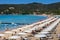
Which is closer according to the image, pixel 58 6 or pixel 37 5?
pixel 58 6

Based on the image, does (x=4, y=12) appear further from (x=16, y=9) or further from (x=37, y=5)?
(x=37, y=5)

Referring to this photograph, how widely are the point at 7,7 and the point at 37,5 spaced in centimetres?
1859

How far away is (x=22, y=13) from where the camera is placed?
133125mm

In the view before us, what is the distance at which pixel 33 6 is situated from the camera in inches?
5128

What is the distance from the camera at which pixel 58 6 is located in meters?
120

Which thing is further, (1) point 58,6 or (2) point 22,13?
(2) point 22,13

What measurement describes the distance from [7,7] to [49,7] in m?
25.3

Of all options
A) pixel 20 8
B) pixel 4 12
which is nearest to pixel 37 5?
pixel 20 8

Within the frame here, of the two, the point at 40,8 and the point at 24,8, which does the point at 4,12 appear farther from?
the point at 40,8

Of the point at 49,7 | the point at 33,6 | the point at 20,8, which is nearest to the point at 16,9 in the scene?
the point at 20,8

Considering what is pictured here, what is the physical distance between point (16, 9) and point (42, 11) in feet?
52.6

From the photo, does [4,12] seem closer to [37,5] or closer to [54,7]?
[37,5]

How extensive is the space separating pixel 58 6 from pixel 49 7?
5.17 meters

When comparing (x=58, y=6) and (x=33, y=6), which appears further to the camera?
(x=33, y=6)
